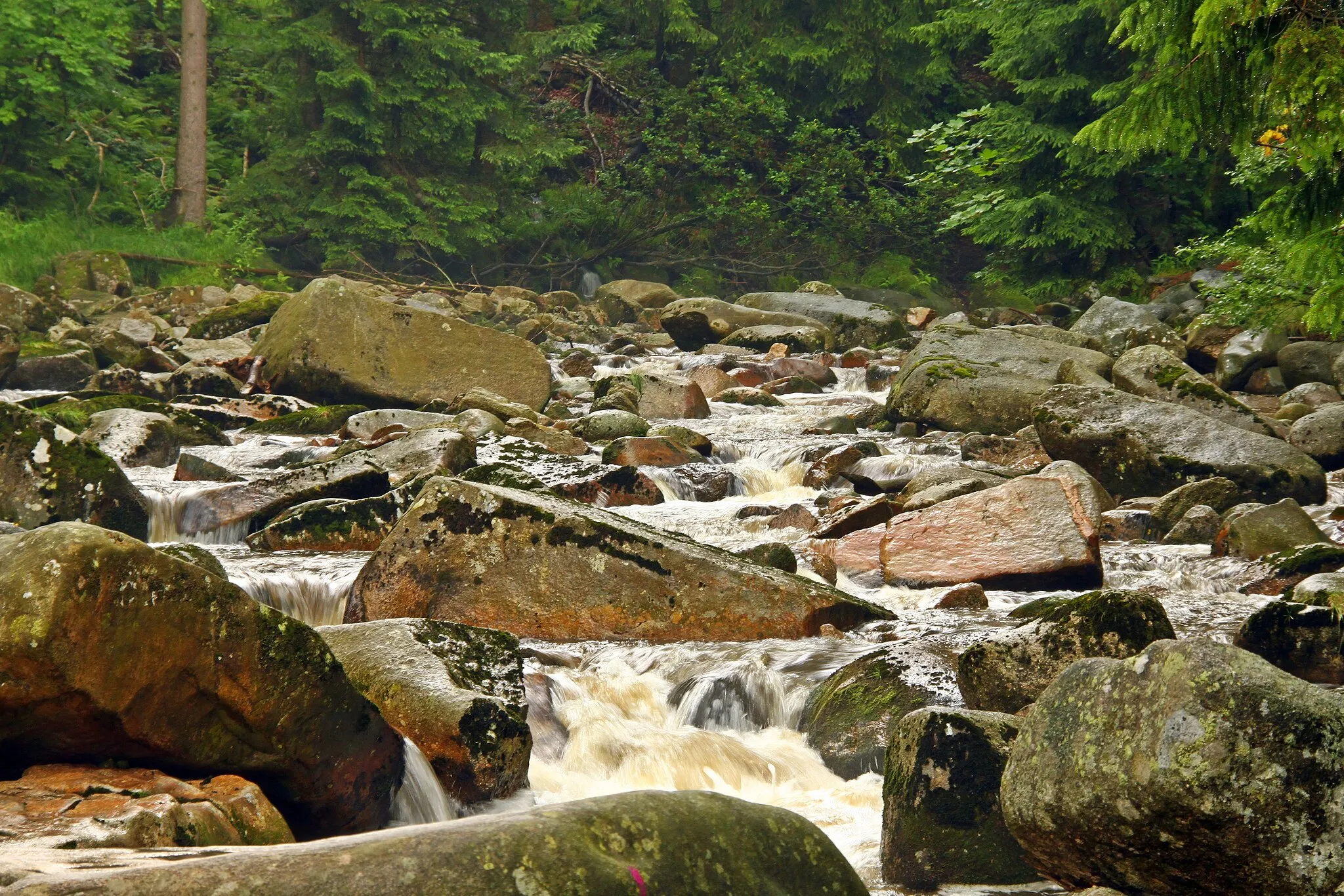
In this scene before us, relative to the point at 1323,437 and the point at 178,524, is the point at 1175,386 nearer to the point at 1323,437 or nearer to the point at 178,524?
the point at 1323,437

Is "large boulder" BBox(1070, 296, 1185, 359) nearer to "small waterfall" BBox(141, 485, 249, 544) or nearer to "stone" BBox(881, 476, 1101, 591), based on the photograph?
Result: "stone" BBox(881, 476, 1101, 591)

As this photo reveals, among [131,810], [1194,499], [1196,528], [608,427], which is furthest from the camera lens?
[608,427]

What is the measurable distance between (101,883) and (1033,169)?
946 inches

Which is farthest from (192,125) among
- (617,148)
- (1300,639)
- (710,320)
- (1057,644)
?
(1300,639)

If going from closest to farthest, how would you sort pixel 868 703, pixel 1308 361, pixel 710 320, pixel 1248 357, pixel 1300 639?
pixel 868 703
pixel 1300 639
pixel 1308 361
pixel 1248 357
pixel 710 320

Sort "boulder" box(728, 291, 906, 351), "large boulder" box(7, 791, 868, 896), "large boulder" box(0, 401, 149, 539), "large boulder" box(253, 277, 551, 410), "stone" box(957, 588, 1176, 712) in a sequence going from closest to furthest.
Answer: "large boulder" box(7, 791, 868, 896)
"stone" box(957, 588, 1176, 712)
"large boulder" box(0, 401, 149, 539)
"large boulder" box(253, 277, 551, 410)
"boulder" box(728, 291, 906, 351)

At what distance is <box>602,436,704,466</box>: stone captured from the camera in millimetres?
10992

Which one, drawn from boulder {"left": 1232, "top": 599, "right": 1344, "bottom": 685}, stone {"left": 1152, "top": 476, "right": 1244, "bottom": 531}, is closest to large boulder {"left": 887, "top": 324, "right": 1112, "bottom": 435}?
stone {"left": 1152, "top": 476, "right": 1244, "bottom": 531}

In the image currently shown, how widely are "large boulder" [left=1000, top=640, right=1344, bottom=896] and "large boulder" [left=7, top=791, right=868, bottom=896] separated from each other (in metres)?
0.91

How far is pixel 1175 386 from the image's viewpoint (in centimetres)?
1178

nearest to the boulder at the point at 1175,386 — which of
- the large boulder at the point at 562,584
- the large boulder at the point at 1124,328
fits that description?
the large boulder at the point at 1124,328

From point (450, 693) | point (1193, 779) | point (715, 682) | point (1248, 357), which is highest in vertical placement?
point (1193, 779)

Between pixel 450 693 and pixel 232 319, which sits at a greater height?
pixel 450 693

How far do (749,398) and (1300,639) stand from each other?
33.9 ft
